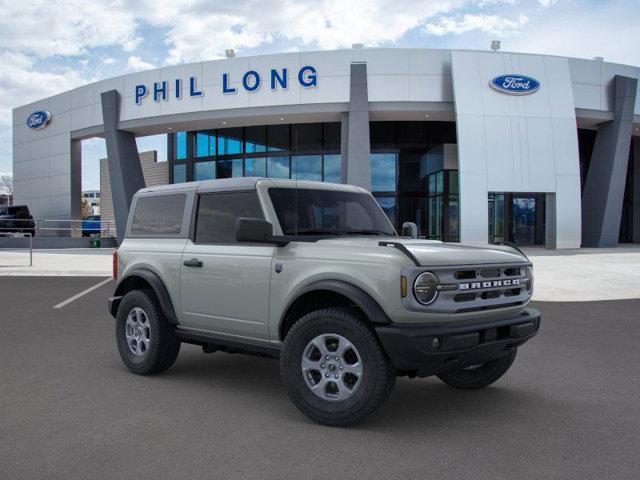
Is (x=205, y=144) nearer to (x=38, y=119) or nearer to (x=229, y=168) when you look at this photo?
(x=229, y=168)

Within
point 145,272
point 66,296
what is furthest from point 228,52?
point 145,272

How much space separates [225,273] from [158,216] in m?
1.37

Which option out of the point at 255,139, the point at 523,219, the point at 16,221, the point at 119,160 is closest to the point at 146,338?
the point at 119,160

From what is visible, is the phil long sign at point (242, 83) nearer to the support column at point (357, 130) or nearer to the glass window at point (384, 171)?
the support column at point (357, 130)

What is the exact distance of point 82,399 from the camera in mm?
4875

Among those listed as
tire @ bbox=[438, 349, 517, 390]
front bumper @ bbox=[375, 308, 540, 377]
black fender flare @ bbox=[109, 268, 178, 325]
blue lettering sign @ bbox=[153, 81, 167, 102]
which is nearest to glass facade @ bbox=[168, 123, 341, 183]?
blue lettering sign @ bbox=[153, 81, 167, 102]

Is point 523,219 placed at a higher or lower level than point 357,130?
lower

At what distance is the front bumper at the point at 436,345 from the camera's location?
12.8 ft

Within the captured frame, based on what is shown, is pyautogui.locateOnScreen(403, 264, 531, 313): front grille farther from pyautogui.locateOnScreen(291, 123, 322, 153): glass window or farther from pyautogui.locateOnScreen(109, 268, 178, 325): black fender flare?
pyautogui.locateOnScreen(291, 123, 322, 153): glass window

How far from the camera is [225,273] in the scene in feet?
16.7

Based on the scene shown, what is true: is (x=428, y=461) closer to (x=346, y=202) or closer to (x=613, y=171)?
(x=346, y=202)

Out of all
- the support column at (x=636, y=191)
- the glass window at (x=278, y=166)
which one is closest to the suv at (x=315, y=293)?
the glass window at (x=278, y=166)

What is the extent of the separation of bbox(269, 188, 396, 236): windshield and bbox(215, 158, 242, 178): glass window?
95.5 feet

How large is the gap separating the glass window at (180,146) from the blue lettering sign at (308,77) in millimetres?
12450
